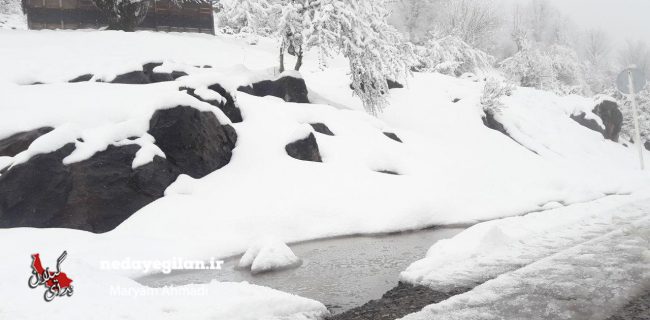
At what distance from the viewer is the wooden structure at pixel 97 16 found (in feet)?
85.9

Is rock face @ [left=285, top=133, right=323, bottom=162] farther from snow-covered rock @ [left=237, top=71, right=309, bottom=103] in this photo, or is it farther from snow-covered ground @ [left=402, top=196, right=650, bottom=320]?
snow-covered ground @ [left=402, top=196, right=650, bottom=320]

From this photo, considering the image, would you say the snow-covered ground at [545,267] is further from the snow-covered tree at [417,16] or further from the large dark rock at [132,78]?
the snow-covered tree at [417,16]

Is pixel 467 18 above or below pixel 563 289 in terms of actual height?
above

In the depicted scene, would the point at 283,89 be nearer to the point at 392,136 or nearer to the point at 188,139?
the point at 392,136

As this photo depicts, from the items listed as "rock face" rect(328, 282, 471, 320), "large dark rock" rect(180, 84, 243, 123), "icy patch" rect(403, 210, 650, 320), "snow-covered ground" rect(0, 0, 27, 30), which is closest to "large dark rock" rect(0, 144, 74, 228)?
"large dark rock" rect(180, 84, 243, 123)

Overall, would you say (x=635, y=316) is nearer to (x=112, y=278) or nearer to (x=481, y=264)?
(x=481, y=264)

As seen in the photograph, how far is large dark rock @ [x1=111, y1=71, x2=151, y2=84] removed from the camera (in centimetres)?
1578

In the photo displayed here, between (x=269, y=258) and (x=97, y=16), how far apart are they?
26.8 metres

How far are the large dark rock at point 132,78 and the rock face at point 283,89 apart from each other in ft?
12.7

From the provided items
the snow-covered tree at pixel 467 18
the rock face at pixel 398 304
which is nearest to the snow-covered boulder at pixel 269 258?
the rock face at pixel 398 304

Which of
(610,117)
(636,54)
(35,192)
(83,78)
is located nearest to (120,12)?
(83,78)

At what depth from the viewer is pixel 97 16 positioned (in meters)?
27.8

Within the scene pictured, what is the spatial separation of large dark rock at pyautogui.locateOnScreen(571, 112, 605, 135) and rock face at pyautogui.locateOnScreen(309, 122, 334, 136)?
24012mm

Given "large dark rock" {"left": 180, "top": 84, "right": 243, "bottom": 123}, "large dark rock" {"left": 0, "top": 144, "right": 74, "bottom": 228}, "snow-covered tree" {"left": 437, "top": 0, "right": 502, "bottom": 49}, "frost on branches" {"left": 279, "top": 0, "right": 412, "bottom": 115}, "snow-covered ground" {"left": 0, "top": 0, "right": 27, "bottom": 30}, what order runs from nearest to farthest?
"large dark rock" {"left": 0, "top": 144, "right": 74, "bottom": 228}, "large dark rock" {"left": 180, "top": 84, "right": 243, "bottom": 123}, "frost on branches" {"left": 279, "top": 0, "right": 412, "bottom": 115}, "snow-covered ground" {"left": 0, "top": 0, "right": 27, "bottom": 30}, "snow-covered tree" {"left": 437, "top": 0, "right": 502, "bottom": 49}
